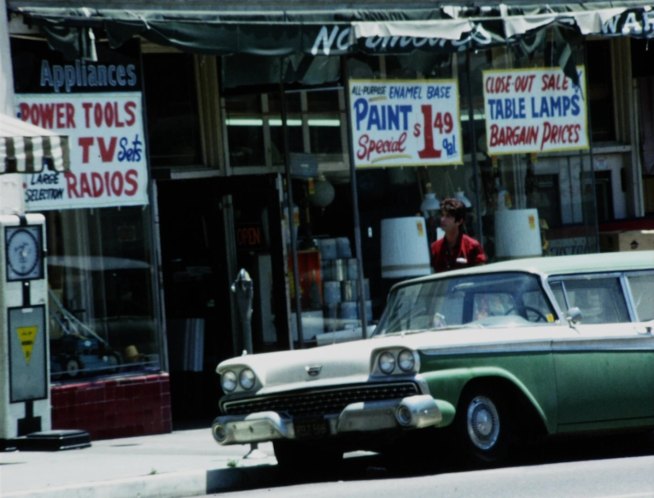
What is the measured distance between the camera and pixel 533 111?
1706cm

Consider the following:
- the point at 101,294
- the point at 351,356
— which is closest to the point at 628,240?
the point at 101,294

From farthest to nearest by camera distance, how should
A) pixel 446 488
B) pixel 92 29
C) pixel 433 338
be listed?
pixel 92 29, pixel 433 338, pixel 446 488

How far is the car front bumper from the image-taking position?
9938 mm

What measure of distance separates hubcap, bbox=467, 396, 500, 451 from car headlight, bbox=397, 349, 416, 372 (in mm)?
545

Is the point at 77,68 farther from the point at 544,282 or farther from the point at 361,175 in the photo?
the point at 544,282

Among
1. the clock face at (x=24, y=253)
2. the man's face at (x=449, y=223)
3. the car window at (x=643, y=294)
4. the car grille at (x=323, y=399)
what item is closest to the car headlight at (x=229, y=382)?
the car grille at (x=323, y=399)

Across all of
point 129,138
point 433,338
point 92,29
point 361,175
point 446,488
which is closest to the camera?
point 446,488

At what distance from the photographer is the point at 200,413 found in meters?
16.2

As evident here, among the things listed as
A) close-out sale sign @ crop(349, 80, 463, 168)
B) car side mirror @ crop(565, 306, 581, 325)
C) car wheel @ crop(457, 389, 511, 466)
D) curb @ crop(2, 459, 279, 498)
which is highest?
close-out sale sign @ crop(349, 80, 463, 168)

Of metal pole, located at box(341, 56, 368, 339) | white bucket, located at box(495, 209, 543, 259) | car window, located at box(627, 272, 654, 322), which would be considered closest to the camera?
car window, located at box(627, 272, 654, 322)

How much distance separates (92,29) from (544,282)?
4.92 metres

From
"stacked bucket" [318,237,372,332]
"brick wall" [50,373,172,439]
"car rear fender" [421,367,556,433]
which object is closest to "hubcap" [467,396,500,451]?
"car rear fender" [421,367,556,433]

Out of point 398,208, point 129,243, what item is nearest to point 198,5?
point 129,243

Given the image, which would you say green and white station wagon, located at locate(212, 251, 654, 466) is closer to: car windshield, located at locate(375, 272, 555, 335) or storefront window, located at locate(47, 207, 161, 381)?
car windshield, located at locate(375, 272, 555, 335)
